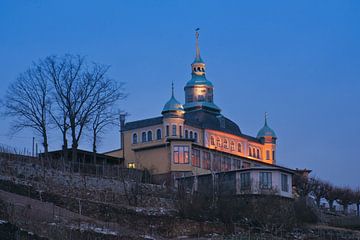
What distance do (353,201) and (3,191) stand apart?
4291 cm

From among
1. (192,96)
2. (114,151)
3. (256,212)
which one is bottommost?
(256,212)

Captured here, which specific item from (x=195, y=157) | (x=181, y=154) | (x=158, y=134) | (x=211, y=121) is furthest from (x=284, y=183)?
(x=211, y=121)

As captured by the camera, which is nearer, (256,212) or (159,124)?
(256,212)

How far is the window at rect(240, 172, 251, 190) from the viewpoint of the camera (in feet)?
205

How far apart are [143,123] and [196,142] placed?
551 cm

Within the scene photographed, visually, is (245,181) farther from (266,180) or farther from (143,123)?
(143,123)

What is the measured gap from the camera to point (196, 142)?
77.1 m

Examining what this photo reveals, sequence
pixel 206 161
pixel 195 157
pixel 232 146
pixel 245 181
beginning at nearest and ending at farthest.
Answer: pixel 245 181
pixel 195 157
pixel 206 161
pixel 232 146

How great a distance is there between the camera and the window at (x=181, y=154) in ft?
231

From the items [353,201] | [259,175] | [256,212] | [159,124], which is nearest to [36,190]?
[256,212]

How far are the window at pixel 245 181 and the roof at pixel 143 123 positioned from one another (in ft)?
48.4

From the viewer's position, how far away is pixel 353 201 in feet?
260

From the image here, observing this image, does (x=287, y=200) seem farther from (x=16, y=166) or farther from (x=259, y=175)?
(x=16, y=166)

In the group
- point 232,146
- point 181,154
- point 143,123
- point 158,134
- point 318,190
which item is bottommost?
point 318,190
